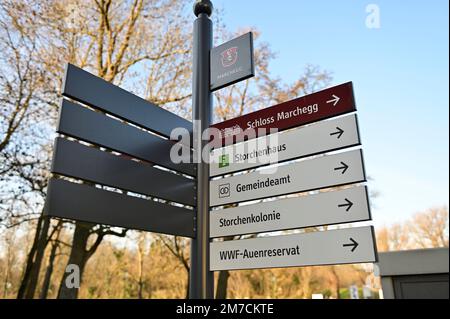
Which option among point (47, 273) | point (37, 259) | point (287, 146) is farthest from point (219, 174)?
point (47, 273)

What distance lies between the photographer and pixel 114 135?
222 centimetres

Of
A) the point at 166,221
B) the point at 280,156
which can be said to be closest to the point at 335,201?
the point at 280,156

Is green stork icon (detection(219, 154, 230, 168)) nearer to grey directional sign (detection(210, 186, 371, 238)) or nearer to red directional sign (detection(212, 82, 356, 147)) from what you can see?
red directional sign (detection(212, 82, 356, 147))

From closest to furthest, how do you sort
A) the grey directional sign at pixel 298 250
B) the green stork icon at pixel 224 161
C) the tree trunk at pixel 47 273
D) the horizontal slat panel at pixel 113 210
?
the horizontal slat panel at pixel 113 210 < the grey directional sign at pixel 298 250 < the green stork icon at pixel 224 161 < the tree trunk at pixel 47 273

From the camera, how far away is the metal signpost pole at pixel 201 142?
2.29 m

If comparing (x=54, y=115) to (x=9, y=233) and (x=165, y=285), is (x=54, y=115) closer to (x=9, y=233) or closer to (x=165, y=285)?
(x=9, y=233)

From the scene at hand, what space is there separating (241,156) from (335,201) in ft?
2.51

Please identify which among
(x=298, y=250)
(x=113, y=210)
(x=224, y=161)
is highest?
(x=224, y=161)

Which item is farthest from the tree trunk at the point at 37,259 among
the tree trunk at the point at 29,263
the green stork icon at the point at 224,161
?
the green stork icon at the point at 224,161

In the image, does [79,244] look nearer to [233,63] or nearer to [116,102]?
[116,102]

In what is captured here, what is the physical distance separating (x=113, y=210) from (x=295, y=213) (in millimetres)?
1129

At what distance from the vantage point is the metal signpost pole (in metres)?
2.29

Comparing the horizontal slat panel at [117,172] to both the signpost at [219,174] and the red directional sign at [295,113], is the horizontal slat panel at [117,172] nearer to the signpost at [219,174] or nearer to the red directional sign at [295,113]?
the signpost at [219,174]

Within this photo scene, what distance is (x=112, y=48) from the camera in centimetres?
800
